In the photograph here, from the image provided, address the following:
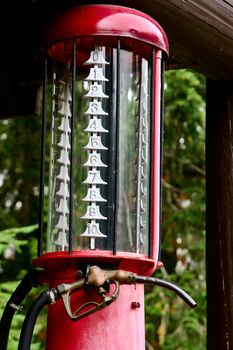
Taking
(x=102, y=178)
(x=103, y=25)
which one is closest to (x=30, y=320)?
(x=102, y=178)

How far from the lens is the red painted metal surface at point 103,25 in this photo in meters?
1.88

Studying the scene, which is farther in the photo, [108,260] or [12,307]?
[12,307]

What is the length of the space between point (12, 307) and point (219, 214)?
0.84 metres

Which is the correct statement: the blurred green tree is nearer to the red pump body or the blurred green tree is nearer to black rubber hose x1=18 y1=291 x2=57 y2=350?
the red pump body

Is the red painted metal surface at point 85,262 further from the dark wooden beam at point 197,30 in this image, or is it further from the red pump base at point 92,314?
the dark wooden beam at point 197,30

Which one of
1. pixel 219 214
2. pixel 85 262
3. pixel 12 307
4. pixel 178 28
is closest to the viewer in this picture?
pixel 85 262

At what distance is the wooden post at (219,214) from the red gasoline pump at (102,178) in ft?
2.03

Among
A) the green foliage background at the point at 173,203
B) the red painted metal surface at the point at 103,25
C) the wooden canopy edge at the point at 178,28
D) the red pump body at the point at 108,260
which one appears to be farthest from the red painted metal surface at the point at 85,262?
the green foliage background at the point at 173,203

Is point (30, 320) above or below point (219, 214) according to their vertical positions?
below

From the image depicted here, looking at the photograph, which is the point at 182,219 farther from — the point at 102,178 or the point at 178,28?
the point at 102,178

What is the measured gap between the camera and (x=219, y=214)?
255 centimetres

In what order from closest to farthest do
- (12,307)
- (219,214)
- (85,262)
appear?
(85,262), (12,307), (219,214)

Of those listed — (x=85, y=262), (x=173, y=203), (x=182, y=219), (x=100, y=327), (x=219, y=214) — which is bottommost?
(x=100, y=327)

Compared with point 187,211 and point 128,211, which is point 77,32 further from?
point 187,211
